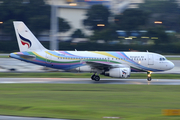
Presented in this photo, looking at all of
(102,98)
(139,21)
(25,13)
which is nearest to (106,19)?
(139,21)

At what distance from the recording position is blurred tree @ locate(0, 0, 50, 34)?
7051 cm

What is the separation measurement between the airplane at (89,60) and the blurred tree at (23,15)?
139ft

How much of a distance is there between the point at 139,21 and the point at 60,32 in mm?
21316

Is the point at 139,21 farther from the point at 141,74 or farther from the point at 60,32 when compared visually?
the point at 141,74

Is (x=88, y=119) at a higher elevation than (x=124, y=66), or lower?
lower

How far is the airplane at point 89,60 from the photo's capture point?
27.3 meters

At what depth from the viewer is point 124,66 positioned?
28000mm

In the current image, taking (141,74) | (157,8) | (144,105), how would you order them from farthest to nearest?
(157,8)
(141,74)
(144,105)

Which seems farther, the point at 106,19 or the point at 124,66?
the point at 106,19

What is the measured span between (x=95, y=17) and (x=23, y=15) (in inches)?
767

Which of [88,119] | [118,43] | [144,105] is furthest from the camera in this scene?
[118,43]

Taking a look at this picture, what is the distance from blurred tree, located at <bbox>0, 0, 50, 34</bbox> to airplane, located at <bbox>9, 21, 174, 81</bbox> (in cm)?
4233

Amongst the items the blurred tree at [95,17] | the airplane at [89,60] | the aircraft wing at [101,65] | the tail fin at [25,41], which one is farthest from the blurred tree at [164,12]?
the tail fin at [25,41]

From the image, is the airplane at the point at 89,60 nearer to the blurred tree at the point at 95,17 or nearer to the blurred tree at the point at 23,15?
the blurred tree at the point at 23,15
